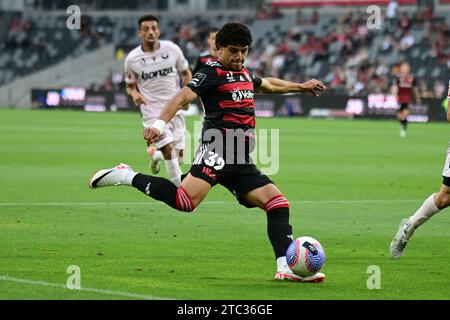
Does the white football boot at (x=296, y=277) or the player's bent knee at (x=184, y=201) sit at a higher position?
the player's bent knee at (x=184, y=201)

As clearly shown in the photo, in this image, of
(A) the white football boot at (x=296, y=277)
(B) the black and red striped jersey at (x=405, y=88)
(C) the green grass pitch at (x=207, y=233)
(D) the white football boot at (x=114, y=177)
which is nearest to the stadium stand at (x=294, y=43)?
(B) the black and red striped jersey at (x=405, y=88)

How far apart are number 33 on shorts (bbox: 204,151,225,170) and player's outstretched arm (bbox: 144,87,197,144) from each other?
0.50 m

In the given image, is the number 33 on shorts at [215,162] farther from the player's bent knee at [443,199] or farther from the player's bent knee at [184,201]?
the player's bent knee at [443,199]

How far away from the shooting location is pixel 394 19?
56.6m

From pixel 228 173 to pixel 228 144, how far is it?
0.84ft

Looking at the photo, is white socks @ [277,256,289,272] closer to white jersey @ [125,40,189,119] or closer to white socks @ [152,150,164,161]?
white socks @ [152,150,164,161]

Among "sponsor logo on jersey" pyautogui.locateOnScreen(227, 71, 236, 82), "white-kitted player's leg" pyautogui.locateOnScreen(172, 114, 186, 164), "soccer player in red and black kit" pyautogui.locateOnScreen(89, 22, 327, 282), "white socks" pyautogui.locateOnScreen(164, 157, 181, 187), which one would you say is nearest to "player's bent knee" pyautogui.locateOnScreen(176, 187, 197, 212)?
"soccer player in red and black kit" pyautogui.locateOnScreen(89, 22, 327, 282)

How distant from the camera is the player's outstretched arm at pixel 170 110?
9.48 m

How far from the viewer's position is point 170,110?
31.9 ft

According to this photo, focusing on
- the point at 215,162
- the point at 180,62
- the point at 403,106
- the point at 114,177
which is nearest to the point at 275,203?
the point at 215,162
